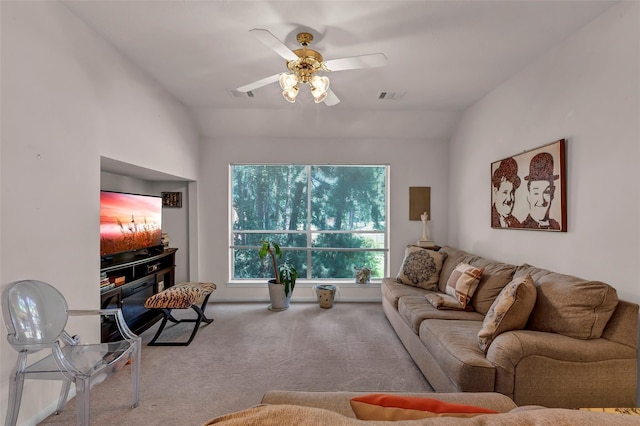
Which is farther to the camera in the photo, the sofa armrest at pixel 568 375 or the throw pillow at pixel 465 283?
the throw pillow at pixel 465 283

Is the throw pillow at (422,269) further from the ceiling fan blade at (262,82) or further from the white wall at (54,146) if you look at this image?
the white wall at (54,146)

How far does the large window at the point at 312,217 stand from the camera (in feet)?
14.5

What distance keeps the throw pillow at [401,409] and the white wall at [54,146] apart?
2040 millimetres

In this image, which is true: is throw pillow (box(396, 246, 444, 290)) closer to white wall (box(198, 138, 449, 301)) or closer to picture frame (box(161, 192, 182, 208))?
white wall (box(198, 138, 449, 301))

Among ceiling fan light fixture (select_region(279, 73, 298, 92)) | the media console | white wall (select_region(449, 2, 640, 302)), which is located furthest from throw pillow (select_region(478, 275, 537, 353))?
the media console

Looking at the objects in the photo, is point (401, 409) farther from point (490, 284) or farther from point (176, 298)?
point (176, 298)

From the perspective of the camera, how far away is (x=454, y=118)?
13.0 feet

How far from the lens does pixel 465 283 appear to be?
2.63 m

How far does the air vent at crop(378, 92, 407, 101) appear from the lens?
3273 mm

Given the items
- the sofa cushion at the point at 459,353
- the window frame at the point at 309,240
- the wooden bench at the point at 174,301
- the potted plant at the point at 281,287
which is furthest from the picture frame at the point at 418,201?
the wooden bench at the point at 174,301

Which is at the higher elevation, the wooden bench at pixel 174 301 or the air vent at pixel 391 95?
the air vent at pixel 391 95

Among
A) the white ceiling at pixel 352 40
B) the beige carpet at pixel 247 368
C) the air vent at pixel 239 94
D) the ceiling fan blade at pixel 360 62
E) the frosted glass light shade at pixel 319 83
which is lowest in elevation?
the beige carpet at pixel 247 368

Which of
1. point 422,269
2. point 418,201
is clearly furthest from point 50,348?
point 418,201

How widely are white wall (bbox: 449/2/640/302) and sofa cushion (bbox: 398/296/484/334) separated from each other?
0.77 m
